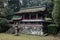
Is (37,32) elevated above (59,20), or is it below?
below

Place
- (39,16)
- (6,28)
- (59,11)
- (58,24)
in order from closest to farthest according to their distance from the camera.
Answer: (59,11)
(58,24)
(39,16)
(6,28)

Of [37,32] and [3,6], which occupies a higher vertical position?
[3,6]

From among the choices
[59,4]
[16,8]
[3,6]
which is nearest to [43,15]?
[59,4]

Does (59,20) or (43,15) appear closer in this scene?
(59,20)

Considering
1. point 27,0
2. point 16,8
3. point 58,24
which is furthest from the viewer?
point 27,0

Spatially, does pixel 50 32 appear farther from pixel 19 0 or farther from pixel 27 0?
pixel 27 0

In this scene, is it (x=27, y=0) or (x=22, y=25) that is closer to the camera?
(x=22, y=25)

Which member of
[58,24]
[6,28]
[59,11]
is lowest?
[6,28]

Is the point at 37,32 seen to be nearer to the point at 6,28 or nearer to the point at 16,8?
the point at 6,28

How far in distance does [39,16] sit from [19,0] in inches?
679

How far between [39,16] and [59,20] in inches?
258

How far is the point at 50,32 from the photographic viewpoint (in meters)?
30.7

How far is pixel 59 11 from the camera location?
26812 millimetres

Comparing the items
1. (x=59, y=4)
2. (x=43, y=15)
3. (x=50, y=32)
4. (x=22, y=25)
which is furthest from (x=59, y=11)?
(x=22, y=25)
